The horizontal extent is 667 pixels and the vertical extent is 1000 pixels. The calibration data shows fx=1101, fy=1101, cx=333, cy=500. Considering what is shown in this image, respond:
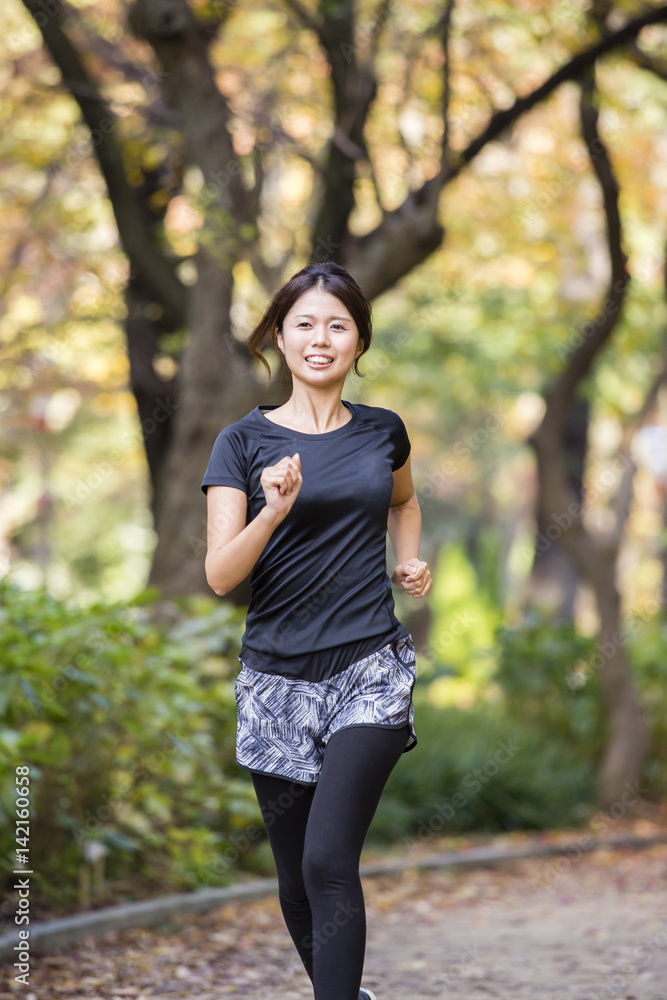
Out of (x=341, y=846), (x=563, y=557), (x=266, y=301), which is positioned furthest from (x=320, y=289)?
(x=563, y=557)

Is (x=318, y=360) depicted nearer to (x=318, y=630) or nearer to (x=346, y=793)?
(x=318, y=630)

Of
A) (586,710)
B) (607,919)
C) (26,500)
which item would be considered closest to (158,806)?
(607,919)

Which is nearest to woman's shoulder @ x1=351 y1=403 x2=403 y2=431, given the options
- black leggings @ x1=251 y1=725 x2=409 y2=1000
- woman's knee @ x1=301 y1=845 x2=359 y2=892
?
black leggings @ x1=251 y1=725 x2=409 y2=1000

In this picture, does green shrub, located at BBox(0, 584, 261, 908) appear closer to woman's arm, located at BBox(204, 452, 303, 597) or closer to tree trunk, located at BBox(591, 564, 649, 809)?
woman's arm, located at BBox(204, 452, 303, 597)

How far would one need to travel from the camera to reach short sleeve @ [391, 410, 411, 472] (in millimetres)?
2908

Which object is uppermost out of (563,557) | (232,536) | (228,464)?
(563,557)

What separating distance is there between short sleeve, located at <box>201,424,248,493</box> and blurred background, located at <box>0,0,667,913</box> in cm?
66

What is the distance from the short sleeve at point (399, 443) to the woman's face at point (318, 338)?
0.69 ft

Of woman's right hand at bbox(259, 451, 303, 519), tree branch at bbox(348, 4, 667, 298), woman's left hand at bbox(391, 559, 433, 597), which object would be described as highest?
tree branch at bbox(348, 4, 667, 298)

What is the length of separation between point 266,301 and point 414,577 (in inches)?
218

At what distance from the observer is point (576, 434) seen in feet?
46.6

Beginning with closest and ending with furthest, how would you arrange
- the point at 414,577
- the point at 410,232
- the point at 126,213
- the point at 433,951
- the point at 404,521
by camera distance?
the point at 414,577 → the point at 404,521 → the point at 433,951 → the point at 410,232 → the point at 126,213

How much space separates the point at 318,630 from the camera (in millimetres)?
2639

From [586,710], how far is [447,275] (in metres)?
4.65
